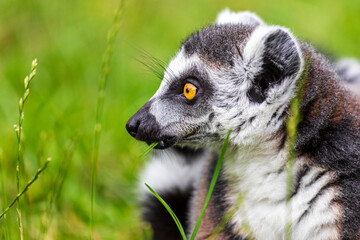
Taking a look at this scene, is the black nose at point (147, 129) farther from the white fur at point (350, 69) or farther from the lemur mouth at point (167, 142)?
the white fur at point (350, 69)

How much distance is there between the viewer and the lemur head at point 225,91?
256cm

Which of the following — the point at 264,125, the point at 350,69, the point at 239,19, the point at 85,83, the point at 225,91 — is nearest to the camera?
the point at 264,125

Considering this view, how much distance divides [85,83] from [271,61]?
299 centimetres

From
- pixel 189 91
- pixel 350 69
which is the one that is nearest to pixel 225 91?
pixel 189 91

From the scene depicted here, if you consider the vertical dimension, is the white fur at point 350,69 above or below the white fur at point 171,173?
above

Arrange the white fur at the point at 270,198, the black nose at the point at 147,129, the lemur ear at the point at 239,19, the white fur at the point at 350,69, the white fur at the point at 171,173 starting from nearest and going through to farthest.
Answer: the white fur at the point at 270,198, the black nose at the point at 147,129, the lemur ear at the point at 239,19, the white fur at the point at 171,173, the white fur at the point at 350,69

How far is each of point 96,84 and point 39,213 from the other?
1969 millimetres

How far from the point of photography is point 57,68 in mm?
5367

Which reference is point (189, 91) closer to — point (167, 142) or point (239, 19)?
point (167, 142)

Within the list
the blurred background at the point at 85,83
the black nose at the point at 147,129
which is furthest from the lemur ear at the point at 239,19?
the black nose at the point at 147,129

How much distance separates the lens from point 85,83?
17.3 feet

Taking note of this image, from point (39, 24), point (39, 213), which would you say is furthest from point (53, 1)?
point (39, 213)

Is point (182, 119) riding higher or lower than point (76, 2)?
lower

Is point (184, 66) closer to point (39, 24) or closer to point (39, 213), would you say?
point (39, 213)
